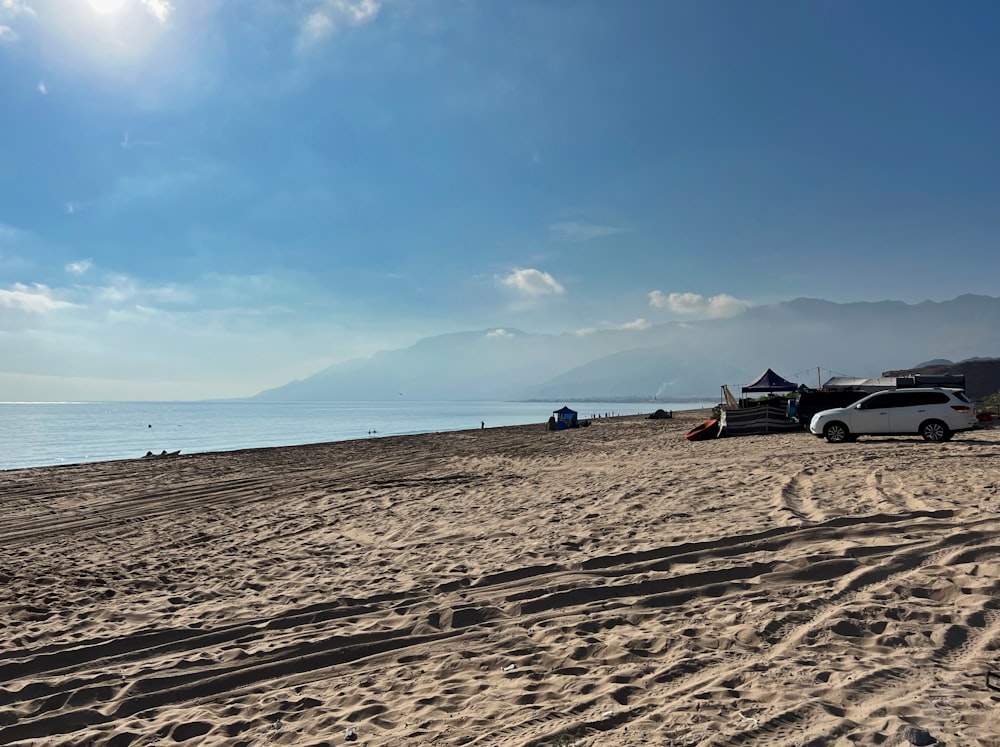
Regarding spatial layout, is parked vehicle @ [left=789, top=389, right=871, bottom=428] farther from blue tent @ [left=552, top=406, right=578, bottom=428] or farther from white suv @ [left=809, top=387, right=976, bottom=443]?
blue tent @ [left=552, top=406, right=578, bottom=428]

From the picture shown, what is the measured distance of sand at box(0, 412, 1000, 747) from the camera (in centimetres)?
397

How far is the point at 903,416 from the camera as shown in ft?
66.0

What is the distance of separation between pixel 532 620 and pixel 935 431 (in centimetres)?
1904

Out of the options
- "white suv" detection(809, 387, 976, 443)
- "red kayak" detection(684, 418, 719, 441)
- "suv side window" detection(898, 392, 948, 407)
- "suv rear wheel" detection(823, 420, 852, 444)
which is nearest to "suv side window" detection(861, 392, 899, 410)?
"white suv" detection(809, 387, 976, 443)

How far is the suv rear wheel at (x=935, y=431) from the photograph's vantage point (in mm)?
19531

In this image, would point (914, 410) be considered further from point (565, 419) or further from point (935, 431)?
point (565, 419)

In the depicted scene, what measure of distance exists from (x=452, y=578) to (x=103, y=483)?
1633 centimetres

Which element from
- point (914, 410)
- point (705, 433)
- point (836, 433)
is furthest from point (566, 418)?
point (914, 410)

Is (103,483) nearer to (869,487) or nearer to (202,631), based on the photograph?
Answer: (202,631)

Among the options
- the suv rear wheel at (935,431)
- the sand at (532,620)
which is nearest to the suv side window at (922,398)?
the suv rear wheel at (935,431)

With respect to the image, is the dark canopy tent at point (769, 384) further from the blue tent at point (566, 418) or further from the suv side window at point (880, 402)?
the suv side window at point (880, 402)

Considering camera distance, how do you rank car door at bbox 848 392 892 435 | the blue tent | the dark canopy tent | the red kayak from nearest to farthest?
1. car door at bbox 848 392 892 435
2. the red kayak
3. the dark canopy tent
4. the blue tent

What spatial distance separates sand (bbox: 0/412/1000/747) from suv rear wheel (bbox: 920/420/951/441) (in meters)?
7.78

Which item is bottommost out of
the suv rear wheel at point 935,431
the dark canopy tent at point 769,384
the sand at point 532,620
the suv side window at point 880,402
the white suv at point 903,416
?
the sand at point 532,620
